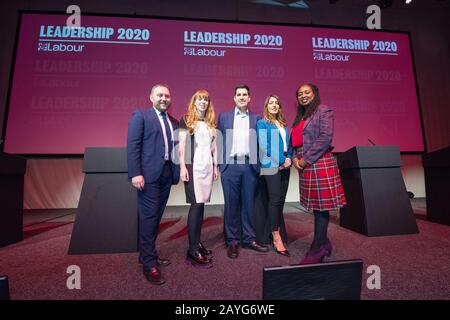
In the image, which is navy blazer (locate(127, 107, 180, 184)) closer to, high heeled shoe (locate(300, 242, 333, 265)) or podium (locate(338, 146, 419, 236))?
high heeled shoe (locate(300, 242, 333, 265))

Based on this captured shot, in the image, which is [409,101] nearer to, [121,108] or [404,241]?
[404,241]

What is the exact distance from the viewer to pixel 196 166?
1.57 metres

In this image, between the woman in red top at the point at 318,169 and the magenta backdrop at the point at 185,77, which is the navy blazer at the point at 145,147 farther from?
the magenta backdrop at the point at 185,77

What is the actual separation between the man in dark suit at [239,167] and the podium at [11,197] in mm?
2032

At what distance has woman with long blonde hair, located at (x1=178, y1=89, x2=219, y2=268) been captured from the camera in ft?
5.09

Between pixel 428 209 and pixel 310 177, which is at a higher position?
pixel 310 177

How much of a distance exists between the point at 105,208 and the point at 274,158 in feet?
5.10

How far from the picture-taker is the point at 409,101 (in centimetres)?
400

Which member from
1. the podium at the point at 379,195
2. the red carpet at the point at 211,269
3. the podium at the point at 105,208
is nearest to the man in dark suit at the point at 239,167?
the red carpet at the point at 211,269

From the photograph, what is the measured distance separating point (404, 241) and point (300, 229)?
95cm

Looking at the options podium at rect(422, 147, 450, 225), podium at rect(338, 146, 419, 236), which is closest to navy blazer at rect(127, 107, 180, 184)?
podium at rect(338, 146, 419, 236)

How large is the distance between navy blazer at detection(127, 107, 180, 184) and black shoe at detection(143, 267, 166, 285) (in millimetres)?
568

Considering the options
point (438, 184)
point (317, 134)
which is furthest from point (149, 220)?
point (438, 184)
